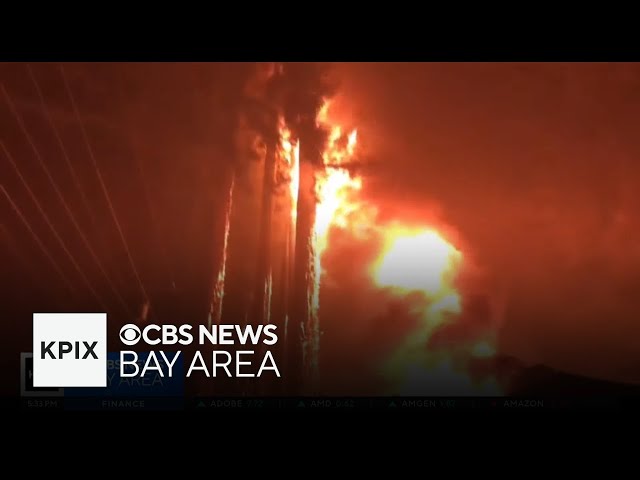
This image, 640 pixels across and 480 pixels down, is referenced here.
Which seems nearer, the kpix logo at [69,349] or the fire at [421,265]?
the kpix logo at [69,349]

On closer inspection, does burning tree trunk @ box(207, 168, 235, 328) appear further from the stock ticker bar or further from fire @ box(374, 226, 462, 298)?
fire @ box(374, 226, 462, 298)

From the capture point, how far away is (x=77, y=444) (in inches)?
142

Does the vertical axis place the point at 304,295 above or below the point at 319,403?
above

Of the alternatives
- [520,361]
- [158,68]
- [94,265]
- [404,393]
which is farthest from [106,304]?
[520,361]

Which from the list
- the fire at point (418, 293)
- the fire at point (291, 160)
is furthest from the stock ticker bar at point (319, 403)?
the fire at point (291, 160)

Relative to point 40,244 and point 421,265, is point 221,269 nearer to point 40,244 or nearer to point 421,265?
point 40,244

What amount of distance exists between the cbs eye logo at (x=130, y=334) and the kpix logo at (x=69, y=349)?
10cm

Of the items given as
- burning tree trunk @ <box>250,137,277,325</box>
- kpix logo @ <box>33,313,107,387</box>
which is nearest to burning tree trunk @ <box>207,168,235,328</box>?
burning tree trunk @ <box>250,137,277,325</box>

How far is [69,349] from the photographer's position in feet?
12.1

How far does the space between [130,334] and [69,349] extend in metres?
0.35

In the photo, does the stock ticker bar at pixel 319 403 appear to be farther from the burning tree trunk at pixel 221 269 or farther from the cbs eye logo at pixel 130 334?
the burning tree trunk at pixel 221 269

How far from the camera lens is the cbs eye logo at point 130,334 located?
12.1ft

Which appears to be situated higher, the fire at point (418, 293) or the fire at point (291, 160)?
the fire at point (291, 160)

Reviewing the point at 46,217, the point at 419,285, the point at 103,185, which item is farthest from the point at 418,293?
the point at 46,217
